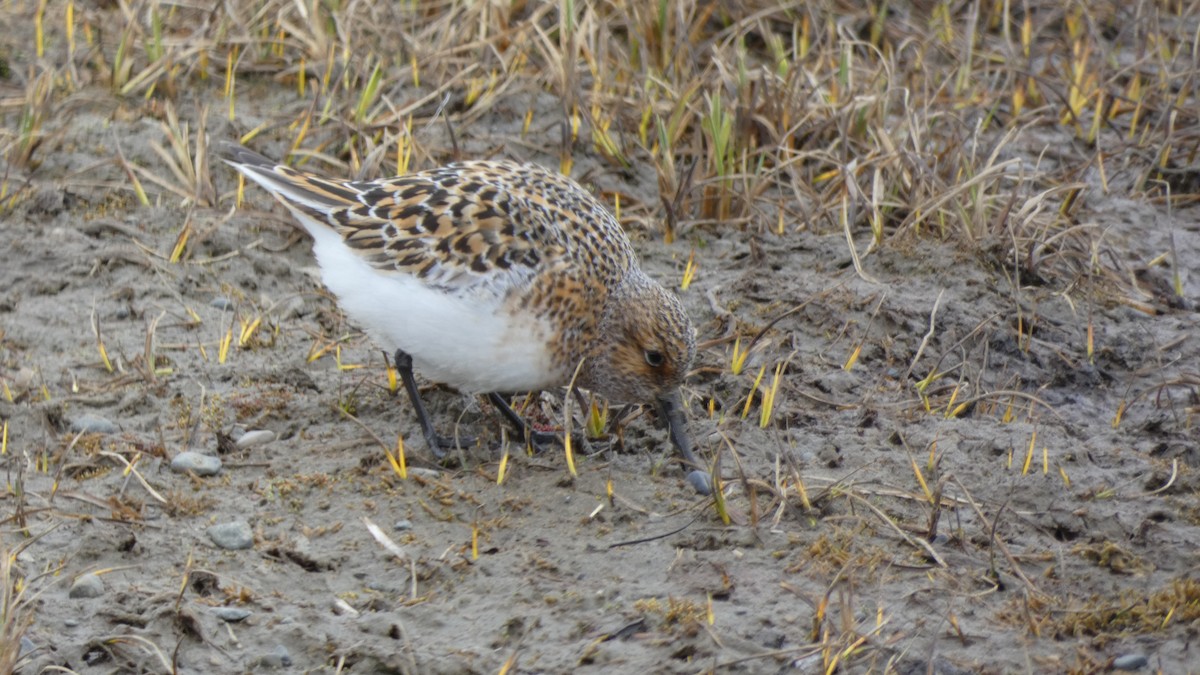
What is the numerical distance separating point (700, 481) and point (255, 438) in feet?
5.46

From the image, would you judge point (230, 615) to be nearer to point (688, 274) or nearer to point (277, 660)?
point (277, 660)

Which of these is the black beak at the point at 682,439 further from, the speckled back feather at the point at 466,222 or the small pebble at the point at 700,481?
the speckled back feather at the point at 466,222

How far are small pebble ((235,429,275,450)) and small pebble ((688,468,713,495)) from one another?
158cm

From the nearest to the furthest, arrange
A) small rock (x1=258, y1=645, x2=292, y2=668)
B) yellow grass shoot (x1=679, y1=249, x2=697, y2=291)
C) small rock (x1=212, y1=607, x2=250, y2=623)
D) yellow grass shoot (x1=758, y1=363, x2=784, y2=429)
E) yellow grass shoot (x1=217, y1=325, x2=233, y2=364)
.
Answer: small rock (x1=258, y1=645, x2=292, y2=668), small rock (x1=212, y1=607, x2=250, y2=623), yellow grass shoot (x1=758, y1=363, x2=784, y2=429), yellow grass shoot (x1=217, y1=325, x2=233, y2=364), yellow grass shoot (x1=679, y1=249, x2=697, y2=291)

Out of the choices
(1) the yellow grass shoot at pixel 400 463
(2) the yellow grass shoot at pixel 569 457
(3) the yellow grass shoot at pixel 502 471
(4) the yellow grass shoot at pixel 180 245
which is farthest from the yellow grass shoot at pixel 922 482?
(4) the yellow grass shoot at pixel 180 245

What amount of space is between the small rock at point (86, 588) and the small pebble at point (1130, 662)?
2976 mm

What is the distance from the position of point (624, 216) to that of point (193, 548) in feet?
9.64

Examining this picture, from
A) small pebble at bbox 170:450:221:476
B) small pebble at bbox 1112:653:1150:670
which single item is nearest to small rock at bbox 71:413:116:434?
small pebble at bbox 170:450:221:476

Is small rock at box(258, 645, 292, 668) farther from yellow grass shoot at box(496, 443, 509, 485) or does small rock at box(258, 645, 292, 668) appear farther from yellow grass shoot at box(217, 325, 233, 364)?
yellow grass shoot at box(217, 325, 233, 364)

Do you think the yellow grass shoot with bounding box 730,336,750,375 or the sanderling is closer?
the sanderling

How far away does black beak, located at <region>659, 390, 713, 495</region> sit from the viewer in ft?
16.6

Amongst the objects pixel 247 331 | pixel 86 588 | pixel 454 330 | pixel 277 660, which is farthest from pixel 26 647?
pixel 247 331

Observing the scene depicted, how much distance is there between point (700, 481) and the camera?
5.06m

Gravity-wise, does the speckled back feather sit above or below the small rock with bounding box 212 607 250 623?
above
